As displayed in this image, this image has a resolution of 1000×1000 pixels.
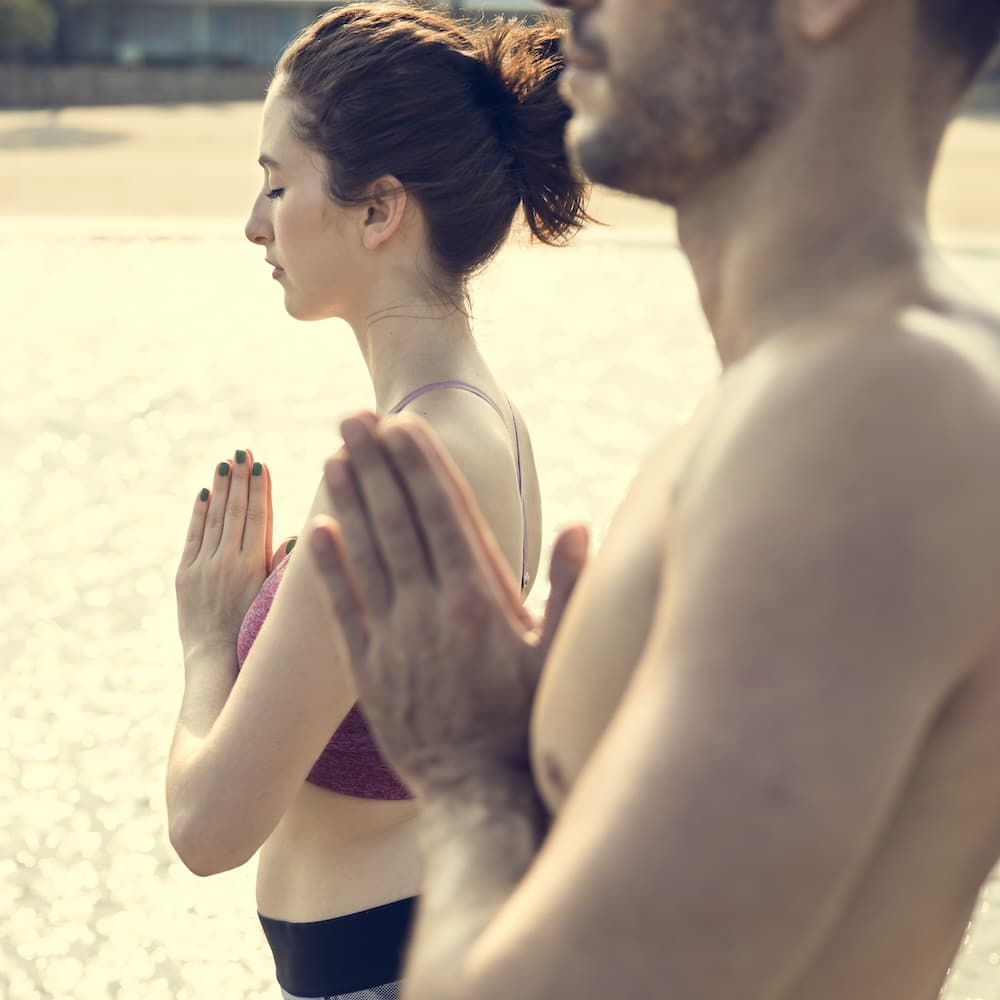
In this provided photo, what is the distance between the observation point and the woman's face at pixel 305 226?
2.14 m

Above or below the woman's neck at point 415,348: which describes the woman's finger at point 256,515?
below

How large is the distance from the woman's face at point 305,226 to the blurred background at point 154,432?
38cm

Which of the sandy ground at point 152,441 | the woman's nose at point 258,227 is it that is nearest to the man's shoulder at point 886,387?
the woman's nose at point 258,227

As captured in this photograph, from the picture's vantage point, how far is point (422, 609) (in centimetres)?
114

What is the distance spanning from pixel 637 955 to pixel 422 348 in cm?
129

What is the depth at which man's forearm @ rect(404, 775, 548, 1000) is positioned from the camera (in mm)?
1015

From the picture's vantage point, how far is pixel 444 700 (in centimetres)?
116

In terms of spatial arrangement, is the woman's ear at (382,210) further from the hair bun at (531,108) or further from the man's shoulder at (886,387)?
the man's shoulder at (886,387)

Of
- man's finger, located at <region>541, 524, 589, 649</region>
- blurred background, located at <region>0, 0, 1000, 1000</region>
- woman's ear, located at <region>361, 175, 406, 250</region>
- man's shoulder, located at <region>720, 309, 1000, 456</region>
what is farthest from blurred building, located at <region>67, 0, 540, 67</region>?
man's shoulder, located at <region>720, 309, 1000, 456</region>

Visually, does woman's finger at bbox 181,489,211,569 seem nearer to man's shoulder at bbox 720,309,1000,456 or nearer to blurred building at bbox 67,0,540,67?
man's shoulder at bbox 720,309,1000,456

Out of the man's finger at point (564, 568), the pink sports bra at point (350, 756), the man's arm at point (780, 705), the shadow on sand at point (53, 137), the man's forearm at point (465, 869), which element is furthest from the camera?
the shadow on sand at point (53, 137)

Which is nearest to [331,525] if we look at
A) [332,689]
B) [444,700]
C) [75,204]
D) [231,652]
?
[444,700]

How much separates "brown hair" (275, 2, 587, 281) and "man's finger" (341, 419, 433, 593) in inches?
40.8

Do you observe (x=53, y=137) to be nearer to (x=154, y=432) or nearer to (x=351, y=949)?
(x=154, y=432)
